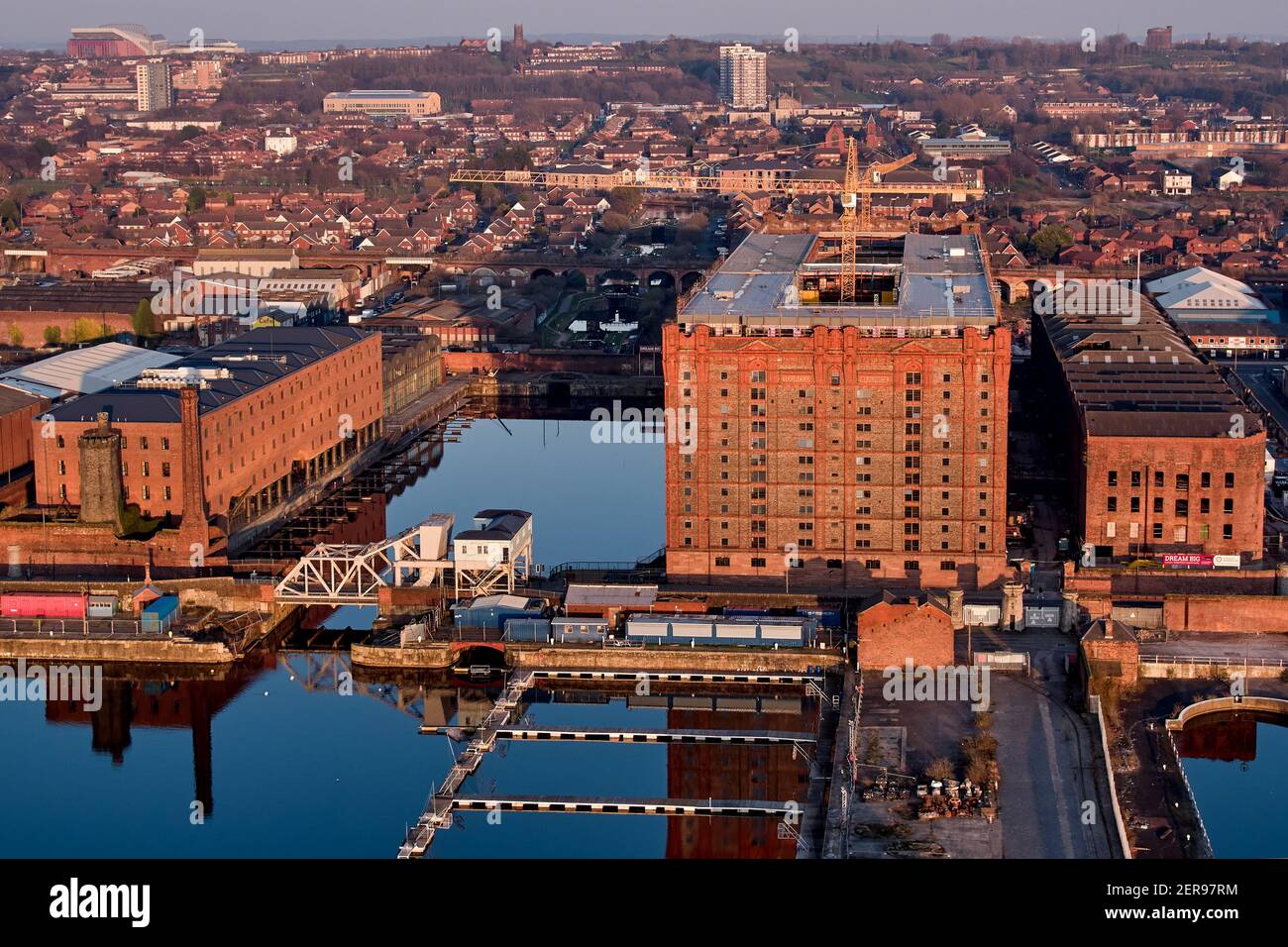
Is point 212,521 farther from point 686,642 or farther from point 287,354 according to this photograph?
point 686,642

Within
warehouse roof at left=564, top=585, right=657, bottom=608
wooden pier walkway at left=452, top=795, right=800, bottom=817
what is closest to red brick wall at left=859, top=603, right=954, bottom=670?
warehouse roof at left=564, top=585, right=657, bottom=608

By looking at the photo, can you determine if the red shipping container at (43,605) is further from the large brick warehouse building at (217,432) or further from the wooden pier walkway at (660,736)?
the wooden pier walkway at (660,736)

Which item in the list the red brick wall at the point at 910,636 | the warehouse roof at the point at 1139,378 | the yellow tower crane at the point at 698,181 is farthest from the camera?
the yellow tower crane at the point at 698,181

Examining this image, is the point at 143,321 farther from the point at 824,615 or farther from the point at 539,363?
the point at 824,615

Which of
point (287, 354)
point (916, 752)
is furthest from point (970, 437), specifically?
point (287, 354)

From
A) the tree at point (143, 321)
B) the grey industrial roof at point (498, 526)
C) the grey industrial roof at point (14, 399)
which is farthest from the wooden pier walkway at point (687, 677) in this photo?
the tree at point (143, 321)

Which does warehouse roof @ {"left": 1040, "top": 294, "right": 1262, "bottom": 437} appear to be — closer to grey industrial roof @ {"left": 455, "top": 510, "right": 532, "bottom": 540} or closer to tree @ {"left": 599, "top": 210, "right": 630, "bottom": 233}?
grey industrial roof @ {"left": 455, "top": 510, "right": 532, "bottom": 540}
